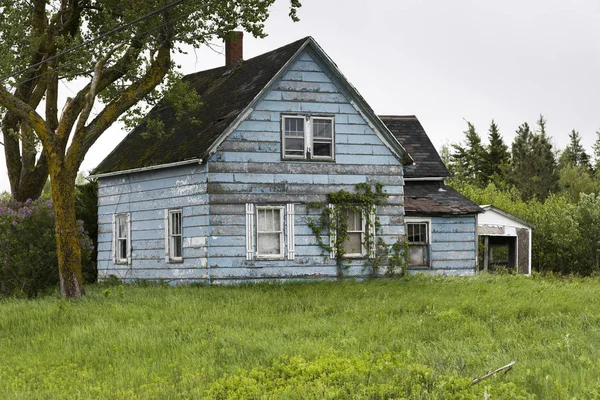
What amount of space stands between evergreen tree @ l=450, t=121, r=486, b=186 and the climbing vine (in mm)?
52380

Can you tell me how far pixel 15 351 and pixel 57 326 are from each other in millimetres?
2177

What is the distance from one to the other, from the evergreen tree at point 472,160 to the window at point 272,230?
54.1 metres

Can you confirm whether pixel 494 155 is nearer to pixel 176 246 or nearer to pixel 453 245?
pixel 453 245

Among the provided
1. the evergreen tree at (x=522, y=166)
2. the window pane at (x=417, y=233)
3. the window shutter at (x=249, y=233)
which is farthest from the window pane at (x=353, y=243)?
the evergreen tree at (x=522, y=166)

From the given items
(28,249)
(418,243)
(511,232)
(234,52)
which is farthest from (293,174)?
(511,232)

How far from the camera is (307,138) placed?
933 inches

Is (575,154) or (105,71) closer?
(105,71)

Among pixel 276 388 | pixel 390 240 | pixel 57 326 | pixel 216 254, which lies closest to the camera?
pixel 276 388

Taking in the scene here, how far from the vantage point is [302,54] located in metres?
23.8

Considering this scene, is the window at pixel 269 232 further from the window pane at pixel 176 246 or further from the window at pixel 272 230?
the window pane at pixel 176 246

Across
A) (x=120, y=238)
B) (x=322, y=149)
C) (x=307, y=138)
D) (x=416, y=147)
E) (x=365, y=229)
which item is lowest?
(x=120, y=238)

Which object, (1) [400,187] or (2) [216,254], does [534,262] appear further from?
(2) [216,254]

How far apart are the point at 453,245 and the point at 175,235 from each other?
9.39 meters

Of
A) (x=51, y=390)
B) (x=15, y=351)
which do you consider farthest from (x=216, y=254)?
(x=51, y=390)
